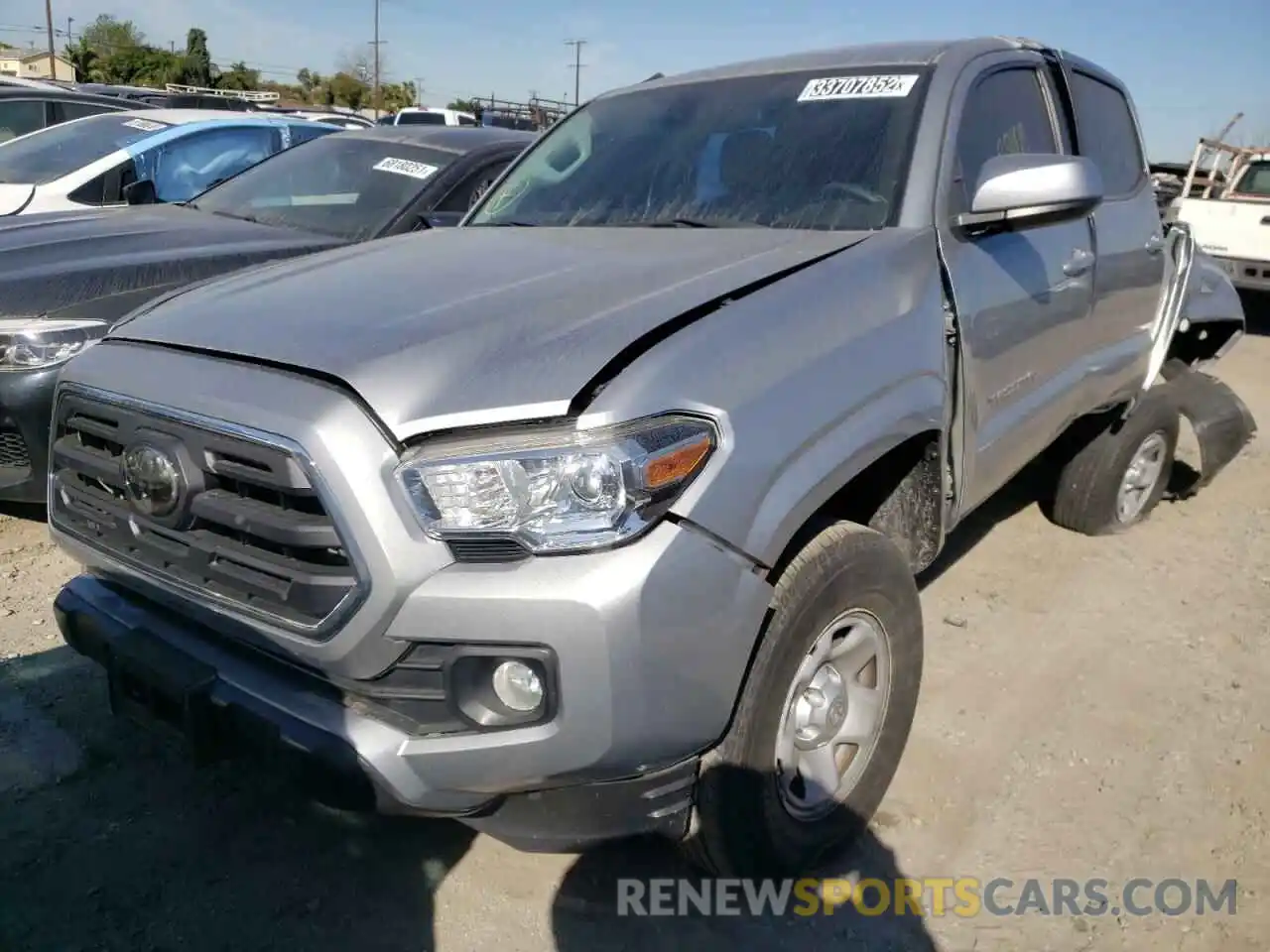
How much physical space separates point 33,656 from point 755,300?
2686 millimetres

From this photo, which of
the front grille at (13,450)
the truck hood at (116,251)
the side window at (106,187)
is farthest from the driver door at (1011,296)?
the side window at (106,187)

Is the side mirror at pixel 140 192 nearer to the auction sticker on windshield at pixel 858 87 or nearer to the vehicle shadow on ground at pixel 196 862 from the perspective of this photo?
the vehicle shadow on ground at pixel 196 862

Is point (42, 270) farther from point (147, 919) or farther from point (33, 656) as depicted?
point (147, 919)

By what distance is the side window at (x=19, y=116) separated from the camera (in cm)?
862

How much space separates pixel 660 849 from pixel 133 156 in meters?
5.68

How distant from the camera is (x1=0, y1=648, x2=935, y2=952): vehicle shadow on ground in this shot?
228 centimetres

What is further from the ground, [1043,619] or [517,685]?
[517,685]

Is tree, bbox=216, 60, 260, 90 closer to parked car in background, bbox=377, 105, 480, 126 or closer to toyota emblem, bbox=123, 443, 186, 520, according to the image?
parked car in background, bbox=377, 105, 480, 126

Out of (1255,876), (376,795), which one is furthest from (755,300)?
(1255,876)

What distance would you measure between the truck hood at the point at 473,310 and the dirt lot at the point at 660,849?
910mm

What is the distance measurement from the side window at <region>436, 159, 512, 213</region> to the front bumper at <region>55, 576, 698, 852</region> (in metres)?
3.46

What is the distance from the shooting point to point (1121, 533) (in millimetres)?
4898

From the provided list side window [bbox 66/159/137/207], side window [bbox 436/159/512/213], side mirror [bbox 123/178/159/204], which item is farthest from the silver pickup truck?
side window [bbox 66/159/137/207]

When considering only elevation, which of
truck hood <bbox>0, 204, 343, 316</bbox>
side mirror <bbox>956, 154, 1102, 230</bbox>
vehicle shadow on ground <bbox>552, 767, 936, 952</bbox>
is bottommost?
vehicle shadow on ground <bbox>552, 767, 936, 952</bbox>
